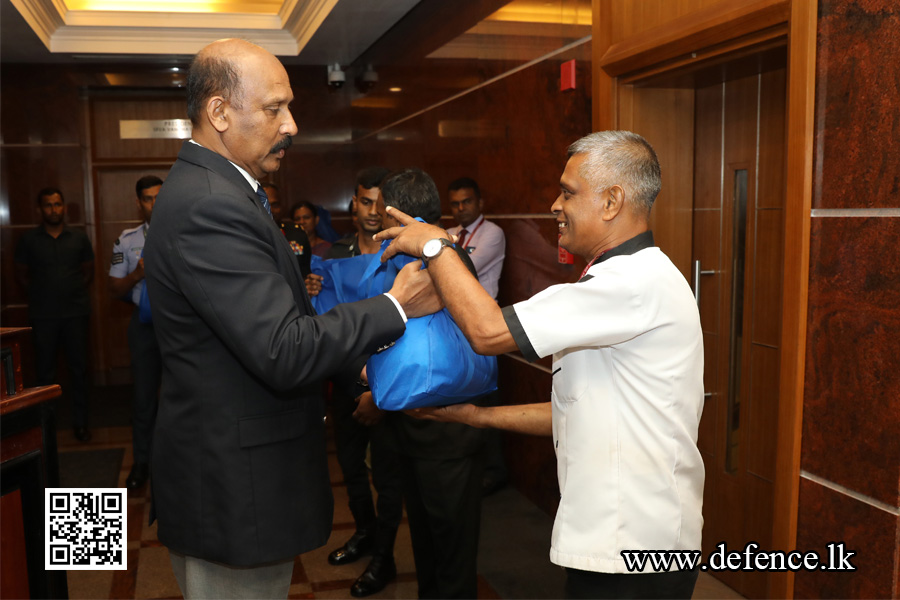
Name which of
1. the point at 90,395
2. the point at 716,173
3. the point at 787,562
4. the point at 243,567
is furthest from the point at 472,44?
the point at 90,395

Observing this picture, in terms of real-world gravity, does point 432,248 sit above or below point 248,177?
below

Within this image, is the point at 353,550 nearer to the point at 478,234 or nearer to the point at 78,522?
the point at 78,522

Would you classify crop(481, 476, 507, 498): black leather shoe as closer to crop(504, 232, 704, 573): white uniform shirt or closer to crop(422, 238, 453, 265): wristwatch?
crop(504, 232, 704, 573): white uniform shirt

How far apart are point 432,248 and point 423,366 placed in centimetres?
26

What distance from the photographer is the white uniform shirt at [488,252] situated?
14.4 ft

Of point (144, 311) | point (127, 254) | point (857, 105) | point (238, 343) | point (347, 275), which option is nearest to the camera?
point (238, 343)

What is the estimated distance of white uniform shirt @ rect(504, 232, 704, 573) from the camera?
1.53m

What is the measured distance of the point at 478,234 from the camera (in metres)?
4.48

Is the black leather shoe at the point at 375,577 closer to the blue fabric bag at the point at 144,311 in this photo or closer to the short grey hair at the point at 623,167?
the blue fabric bag at the point at 144,311

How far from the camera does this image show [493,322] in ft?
5.13

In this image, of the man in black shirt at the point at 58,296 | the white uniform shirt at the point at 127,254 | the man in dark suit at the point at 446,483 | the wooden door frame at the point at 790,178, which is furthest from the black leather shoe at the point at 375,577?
the man in black shirt at the point at 58,296

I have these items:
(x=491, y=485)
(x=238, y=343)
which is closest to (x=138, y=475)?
(x=491, y=485)

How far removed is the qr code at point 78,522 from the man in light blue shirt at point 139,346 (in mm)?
2084

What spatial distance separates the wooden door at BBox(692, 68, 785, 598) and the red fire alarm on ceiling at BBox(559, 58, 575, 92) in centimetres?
56
